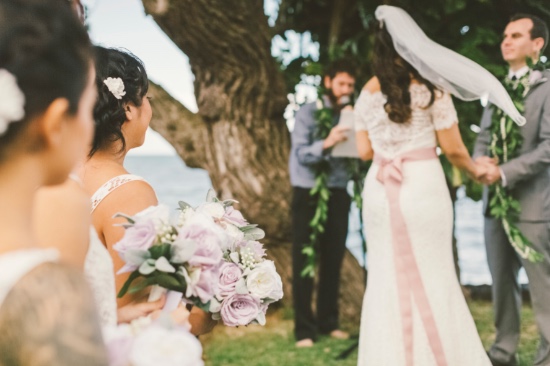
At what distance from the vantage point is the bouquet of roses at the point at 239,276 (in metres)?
2.02

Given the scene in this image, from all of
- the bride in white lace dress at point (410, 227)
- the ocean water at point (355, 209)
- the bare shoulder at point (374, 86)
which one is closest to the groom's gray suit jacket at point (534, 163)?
the bride in white lace dress at point (410, 227)

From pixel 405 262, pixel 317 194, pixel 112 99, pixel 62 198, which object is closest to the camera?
pixel 62 198

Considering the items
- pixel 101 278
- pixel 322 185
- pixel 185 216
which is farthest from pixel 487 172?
pixel 101 278

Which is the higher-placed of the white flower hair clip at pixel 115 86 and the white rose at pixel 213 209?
the white flower hair clip at pixel 115 86

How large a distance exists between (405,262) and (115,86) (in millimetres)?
2387

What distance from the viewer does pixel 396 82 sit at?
4.03m

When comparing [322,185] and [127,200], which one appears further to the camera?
[322,185]

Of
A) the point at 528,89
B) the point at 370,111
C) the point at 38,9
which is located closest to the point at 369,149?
the point at 370,111

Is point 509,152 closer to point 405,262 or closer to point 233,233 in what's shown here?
point 405,262

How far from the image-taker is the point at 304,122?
18.8 feet

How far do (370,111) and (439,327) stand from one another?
1.27 meters

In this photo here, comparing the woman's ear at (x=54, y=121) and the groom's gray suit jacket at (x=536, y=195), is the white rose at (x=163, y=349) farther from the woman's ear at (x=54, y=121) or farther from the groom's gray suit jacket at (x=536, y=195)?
Answer: the groom's gray suit jacket at (x=536, y=195)

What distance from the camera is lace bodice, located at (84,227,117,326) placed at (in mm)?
1716

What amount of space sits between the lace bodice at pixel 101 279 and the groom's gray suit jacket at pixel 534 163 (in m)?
3.36
